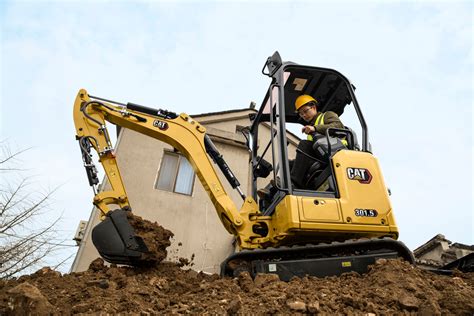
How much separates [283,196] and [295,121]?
7.73ft

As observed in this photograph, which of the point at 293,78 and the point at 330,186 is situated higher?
the point at 293,78

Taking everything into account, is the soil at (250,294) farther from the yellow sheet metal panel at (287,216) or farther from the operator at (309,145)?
the operator at (309,145)

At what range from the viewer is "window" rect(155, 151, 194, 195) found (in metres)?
11.5

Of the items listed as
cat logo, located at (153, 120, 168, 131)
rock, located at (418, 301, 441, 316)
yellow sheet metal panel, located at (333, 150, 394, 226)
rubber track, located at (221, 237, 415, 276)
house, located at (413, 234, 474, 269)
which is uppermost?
house, located at (413, 234, 474, 269)

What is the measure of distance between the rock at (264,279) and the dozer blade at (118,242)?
1.68 meters

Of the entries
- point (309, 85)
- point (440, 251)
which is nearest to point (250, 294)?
point (309, 85)

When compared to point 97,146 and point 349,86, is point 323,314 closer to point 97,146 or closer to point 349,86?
point 349,86

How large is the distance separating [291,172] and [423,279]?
2.04m

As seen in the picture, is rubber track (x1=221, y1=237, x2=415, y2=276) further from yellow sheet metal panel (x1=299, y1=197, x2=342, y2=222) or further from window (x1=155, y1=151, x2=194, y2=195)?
window (x1=155, y1=151, x2=194, y2=195)

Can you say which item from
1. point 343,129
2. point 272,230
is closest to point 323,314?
point 272,230

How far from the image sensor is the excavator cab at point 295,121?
5.14 m

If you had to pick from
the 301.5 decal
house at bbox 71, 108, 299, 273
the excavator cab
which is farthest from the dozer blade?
house at bbox 71, 108, 299, 273

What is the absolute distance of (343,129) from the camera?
5.55 meters

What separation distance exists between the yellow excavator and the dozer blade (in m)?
0.01
